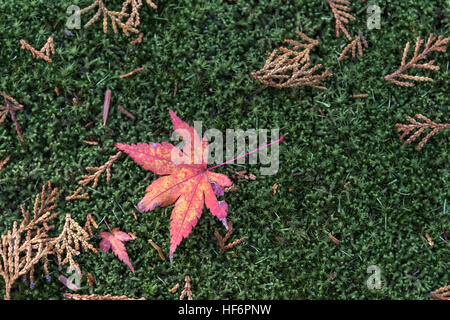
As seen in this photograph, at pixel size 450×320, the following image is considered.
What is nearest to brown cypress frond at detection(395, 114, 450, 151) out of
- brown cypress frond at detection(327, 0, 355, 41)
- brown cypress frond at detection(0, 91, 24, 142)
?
brown cypress frond at detection(327, 0, 355, 41)

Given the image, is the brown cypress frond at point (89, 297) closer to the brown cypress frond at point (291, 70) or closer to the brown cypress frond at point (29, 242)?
the brown cypress frond at point (29, 242)

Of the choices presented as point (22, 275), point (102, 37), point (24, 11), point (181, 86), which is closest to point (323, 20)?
point (181, 86)

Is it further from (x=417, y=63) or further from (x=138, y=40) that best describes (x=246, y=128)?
(x=417, y=63)

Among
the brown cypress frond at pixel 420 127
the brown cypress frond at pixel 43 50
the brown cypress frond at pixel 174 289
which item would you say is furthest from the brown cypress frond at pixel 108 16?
the brown cypress frond at pixel 420 127

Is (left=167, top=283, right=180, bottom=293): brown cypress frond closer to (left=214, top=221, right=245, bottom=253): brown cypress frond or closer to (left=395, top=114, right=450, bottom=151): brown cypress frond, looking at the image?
(left=214, top=221, right=245, bottom=253): brown cypress frond
